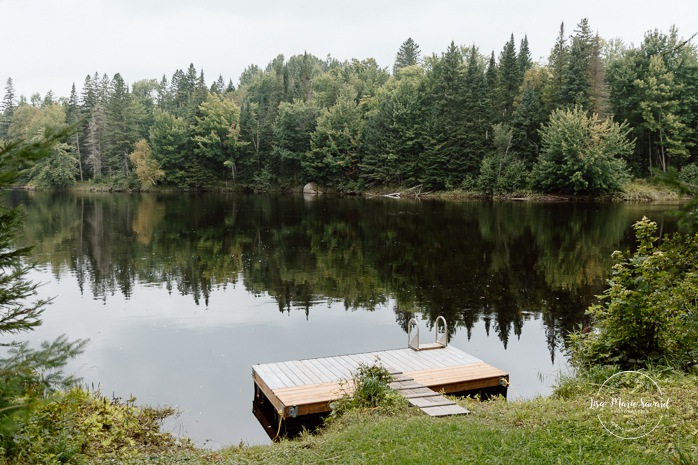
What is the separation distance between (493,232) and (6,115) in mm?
97077

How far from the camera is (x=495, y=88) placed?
197 feet

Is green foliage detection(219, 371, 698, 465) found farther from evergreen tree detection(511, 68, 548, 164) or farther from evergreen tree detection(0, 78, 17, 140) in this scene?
evergreen tree detection(0, 78, 17, 140)

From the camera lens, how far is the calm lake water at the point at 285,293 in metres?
12.2

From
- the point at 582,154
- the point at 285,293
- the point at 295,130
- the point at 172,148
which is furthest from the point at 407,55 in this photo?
the point at 285,293

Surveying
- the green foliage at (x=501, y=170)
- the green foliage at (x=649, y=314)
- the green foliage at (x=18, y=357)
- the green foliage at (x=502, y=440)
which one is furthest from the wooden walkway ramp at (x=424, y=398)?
the green foliage at (x=501, y=170)

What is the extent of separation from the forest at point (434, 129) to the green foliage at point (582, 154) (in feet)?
0.47

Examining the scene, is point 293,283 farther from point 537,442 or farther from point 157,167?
point 157,167

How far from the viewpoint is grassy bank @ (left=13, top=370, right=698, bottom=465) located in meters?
5.73

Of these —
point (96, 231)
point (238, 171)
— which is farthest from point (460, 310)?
point (238, 171)

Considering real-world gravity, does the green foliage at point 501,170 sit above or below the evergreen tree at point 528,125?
below

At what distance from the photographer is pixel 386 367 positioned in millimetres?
11172

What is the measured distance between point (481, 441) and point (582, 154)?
4732cm

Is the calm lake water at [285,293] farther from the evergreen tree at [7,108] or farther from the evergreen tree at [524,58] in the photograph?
the evergreen tree at [7,108]

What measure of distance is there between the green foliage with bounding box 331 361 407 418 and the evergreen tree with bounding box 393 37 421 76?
325ft
